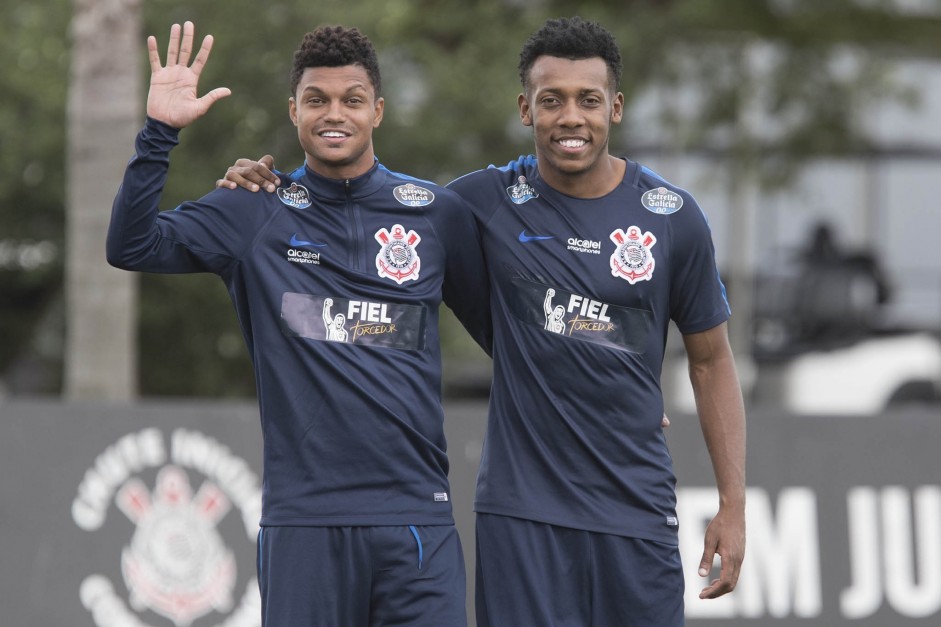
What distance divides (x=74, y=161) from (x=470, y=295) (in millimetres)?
6326

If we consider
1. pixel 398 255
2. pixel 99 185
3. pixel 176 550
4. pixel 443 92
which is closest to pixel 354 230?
pixel 398 255

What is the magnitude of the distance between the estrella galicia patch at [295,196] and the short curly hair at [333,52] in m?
0.30

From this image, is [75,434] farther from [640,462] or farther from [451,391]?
[451,391]

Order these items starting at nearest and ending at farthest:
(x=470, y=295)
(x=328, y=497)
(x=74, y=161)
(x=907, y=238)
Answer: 1. (x=328, y=497)
2. (x=470, y=295)
3. (x=74, y=161)
4. (x=907, y=238)

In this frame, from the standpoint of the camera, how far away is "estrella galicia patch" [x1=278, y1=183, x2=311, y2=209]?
14.5ft

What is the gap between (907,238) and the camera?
25.1 metres

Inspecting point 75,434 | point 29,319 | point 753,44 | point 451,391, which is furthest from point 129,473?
point 753,44

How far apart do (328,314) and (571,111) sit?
952 mm

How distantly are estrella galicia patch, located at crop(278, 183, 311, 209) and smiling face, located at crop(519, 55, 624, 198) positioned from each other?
2.41 ft

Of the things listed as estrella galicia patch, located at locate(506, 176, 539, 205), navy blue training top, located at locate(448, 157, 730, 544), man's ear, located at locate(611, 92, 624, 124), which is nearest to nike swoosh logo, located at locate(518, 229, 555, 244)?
navy blue training top, located at locate(448, 157, 730, 544)

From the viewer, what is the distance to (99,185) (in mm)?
10125

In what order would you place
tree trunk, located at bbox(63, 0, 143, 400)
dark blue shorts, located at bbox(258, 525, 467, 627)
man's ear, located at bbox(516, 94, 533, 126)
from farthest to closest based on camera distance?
tree trunk, located at bbox(63, 0, 143, 400)
man's ear, located at bbox(516, 94, 533, 126)
dark blue shorts, located at bbox(258, 525, 467, 627)

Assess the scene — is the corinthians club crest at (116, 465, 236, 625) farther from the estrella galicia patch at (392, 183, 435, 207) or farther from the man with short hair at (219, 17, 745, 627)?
the estrella galicia patch at (392, 183, 435, 207)

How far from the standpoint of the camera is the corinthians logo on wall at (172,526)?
7.30 meters
